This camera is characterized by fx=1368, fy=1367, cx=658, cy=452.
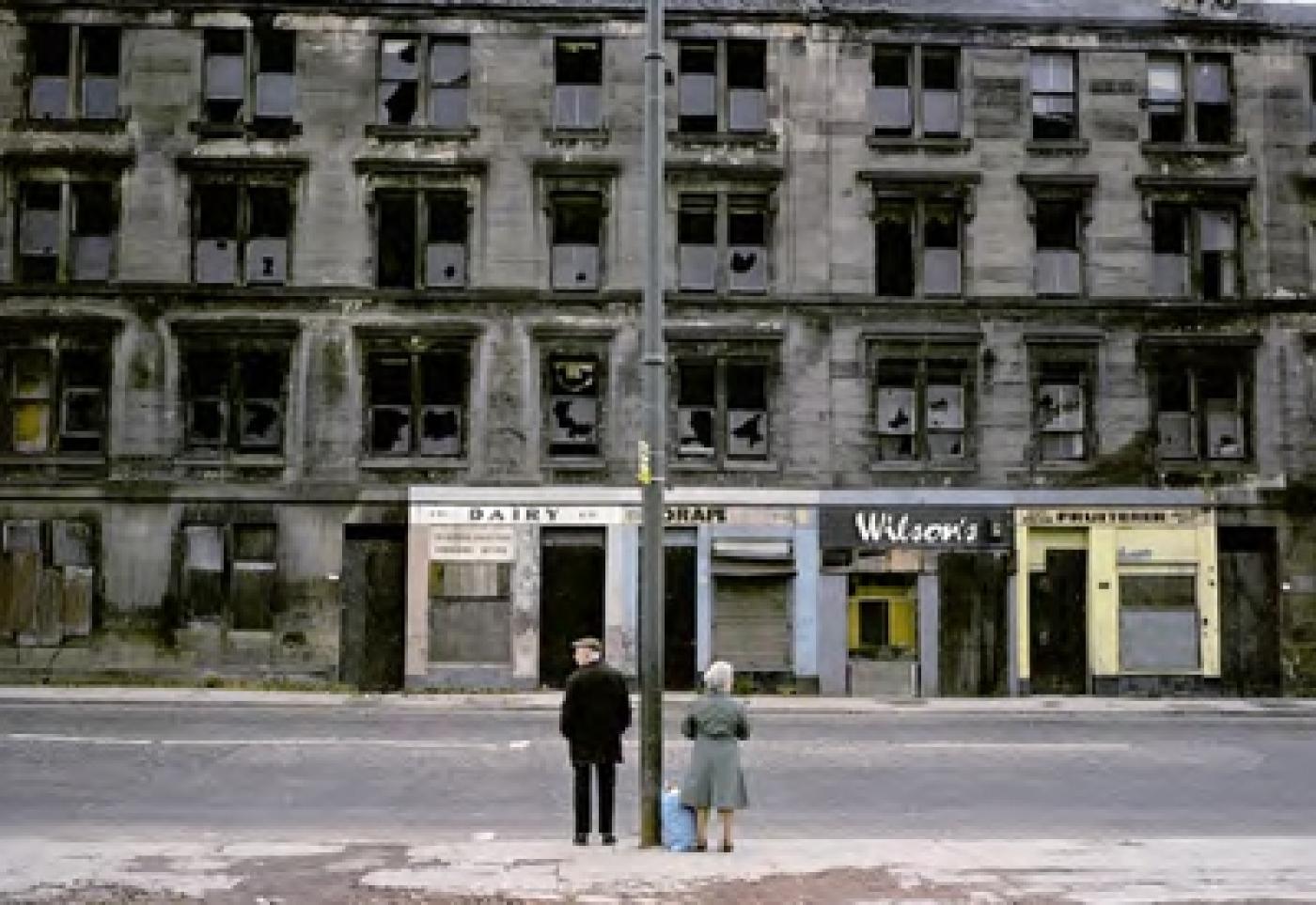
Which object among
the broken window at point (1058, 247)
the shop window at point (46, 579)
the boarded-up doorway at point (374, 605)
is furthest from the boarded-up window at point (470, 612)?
the broken window at point (1058, 247)

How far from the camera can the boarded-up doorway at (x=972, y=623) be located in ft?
93.5

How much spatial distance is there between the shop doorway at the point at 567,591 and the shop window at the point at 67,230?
11.1 m

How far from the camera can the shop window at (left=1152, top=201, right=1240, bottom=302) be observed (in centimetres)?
2994

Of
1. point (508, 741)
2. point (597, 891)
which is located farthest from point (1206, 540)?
point (597, 891)

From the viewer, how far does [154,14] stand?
1152 inches

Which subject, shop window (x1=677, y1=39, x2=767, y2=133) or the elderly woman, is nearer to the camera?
the elderly woman

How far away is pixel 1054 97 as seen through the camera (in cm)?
3038

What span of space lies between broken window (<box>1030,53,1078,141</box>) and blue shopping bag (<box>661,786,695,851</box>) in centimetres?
2294

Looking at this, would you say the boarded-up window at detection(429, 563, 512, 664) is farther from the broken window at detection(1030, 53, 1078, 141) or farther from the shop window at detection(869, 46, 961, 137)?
the broken window at detection(1030, 53, 1078, 141)

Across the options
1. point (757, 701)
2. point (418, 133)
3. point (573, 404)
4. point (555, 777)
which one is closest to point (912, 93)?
point (573, 404)

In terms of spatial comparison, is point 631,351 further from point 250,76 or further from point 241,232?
point 250,76

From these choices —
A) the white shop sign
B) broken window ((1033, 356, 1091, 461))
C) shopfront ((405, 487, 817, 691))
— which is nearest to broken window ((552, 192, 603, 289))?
shopfront ((405, 487, 817, 691))

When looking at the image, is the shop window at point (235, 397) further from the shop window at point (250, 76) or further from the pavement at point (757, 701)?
the pavement at point (757, 701)

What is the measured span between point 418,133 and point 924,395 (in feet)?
39.8
